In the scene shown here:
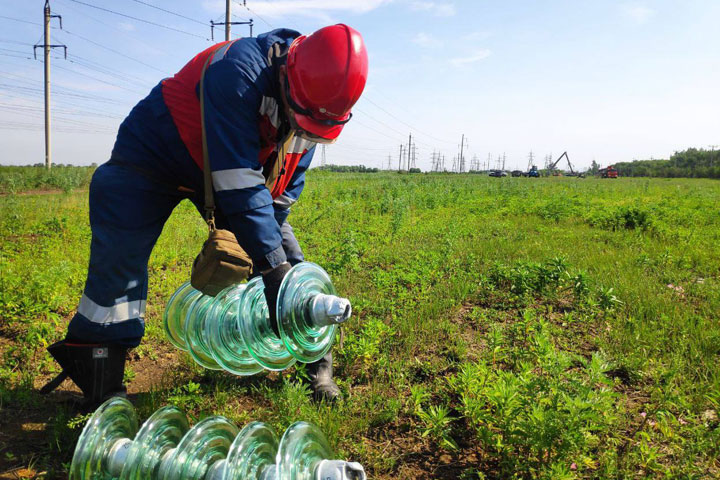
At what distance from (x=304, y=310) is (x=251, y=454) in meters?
0.62

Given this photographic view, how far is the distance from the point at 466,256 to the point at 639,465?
4.19 metres

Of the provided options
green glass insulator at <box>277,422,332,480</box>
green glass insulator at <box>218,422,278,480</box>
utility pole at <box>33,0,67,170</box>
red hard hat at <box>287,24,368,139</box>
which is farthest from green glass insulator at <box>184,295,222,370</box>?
utility pole at <box>33,0,67,170</box>

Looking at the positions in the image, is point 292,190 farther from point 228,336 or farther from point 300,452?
point 300,452

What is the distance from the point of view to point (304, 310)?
1969 millimetres

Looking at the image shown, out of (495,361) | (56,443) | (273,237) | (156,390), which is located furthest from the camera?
(495,361)

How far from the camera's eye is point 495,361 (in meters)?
3.33

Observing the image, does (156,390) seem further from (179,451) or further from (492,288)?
(492,288)

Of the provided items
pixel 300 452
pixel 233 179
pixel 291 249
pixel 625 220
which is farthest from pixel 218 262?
pixel 625 220

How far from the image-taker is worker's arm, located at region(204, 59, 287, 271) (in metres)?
2.13

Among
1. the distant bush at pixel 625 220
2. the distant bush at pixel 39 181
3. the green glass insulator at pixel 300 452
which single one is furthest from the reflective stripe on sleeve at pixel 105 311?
the distant bush at pixel 39 181

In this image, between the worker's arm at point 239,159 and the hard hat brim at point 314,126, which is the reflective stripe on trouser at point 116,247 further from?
the hard hat brim at point 314,126

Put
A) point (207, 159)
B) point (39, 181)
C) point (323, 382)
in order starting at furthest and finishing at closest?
point (39, 181) < point (323, 382) < point (207, 159)

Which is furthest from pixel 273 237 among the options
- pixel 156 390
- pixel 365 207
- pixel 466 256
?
pixel 365 207

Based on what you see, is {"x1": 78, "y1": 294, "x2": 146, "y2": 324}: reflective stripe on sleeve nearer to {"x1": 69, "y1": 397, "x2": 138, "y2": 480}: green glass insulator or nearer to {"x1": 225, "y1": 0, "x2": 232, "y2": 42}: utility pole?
{"x1": 69, "y1": 397, "x2": 138, "y2": 480}: green glass insulator
